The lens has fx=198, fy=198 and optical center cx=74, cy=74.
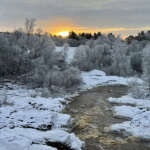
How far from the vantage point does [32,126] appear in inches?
321

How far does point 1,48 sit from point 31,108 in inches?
408

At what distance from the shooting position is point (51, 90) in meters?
15.5

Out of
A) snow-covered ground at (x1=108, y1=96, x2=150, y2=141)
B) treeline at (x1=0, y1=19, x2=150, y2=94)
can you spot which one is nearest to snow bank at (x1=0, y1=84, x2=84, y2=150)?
snow-covered ground at (x1=108, y1=96, x2=150, y2=141)

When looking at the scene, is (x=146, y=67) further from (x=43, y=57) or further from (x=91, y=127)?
(x=43, y=57)

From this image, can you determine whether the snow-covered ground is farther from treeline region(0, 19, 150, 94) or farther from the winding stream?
treeline region(0, 19, 150, 94)

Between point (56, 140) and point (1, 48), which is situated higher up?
point (1, 48)

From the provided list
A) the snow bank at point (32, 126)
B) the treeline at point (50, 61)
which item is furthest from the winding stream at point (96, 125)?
the treeline at point (50, 61)

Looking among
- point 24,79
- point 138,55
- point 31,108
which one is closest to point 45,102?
point 31,108

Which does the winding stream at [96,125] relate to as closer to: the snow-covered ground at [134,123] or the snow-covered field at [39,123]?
the snow-covered ground at [134,123]

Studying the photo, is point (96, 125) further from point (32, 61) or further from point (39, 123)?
point (32, 61)

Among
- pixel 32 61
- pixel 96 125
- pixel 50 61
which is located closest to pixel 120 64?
pixel 50 61

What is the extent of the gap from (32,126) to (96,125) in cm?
305

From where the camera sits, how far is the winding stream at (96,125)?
7.38 meters

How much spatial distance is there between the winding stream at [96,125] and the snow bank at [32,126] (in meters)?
0.63
